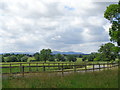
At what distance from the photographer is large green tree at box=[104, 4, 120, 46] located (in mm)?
29094

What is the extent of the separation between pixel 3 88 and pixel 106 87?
5.89 meters

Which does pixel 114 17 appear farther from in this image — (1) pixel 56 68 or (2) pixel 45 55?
(2) pixel 45 55

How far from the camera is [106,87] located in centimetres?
1105

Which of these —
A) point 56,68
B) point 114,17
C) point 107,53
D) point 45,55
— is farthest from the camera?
point 45,55

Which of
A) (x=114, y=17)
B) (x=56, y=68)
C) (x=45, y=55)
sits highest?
(x=114, y=17)

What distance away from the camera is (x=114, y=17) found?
3025 cm

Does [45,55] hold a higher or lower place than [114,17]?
lower

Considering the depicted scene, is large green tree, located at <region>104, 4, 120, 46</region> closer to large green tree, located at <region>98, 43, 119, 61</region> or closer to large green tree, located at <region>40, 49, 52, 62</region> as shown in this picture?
large green tree, located at <region>98, 43, 119, 61</region>

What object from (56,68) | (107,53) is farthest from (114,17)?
(107,53)

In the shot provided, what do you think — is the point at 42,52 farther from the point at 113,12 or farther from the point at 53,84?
the point at 53,84

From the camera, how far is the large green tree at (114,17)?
95.5 ft

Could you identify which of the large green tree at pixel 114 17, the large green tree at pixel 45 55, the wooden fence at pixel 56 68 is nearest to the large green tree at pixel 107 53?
the large green tree at pixel 45 55

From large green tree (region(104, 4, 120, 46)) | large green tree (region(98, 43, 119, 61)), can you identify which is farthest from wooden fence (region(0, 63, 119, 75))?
large green tree (region(98, 43, 119, 61))

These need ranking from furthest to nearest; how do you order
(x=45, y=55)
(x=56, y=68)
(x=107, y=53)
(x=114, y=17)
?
(x=45, y=55) → (x=107, y=53) → (x=56, y=68) → (x=114, y=17)
